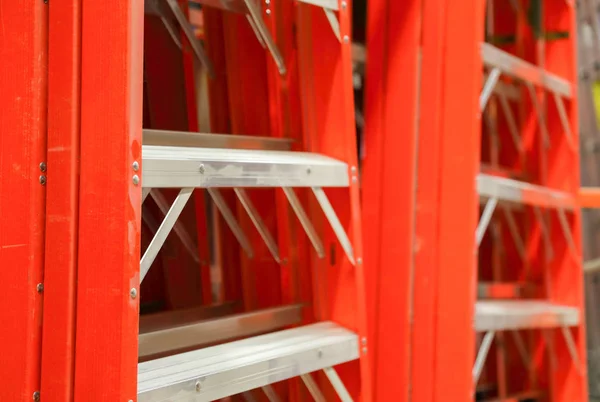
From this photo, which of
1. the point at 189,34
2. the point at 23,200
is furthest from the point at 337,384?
the point at 189,34

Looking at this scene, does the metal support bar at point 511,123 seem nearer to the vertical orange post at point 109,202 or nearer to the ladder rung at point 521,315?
the ladder rung at point 521,315

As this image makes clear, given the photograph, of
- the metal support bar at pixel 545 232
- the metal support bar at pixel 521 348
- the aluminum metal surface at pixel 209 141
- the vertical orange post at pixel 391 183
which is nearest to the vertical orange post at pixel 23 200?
the aluminum metal surface at pixel 209 141

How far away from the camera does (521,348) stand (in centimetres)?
455

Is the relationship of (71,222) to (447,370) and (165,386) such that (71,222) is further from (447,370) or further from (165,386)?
(447,370)

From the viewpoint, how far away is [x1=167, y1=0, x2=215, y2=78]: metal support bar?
9.13 ft

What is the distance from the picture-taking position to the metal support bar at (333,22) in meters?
2.45

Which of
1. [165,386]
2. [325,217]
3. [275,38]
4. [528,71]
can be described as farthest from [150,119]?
[528,71]

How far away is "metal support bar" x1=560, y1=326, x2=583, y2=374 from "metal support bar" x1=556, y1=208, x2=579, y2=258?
0.46m

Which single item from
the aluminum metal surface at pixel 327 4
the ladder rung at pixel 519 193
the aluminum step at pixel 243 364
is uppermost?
the aluminum metal surface at pixel 327 4

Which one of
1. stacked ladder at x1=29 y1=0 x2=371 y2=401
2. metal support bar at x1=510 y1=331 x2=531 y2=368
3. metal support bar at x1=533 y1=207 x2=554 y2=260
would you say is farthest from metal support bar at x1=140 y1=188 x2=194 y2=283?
metal support bar at x1=510 y1=331 x2=531 y2=368

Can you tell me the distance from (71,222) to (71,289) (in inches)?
6.5

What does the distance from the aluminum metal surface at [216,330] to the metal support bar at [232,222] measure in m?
0.33

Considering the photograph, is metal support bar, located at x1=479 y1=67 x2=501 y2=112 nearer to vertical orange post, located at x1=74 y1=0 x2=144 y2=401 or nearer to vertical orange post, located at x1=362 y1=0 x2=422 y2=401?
vertical orange post, located at x1=362 y1=0 x2=422 y2=401

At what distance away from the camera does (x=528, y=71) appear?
12.3 feet
